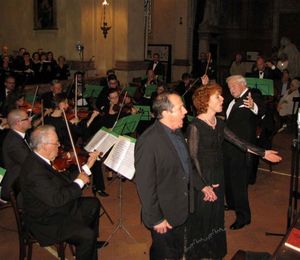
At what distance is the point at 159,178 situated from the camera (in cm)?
351

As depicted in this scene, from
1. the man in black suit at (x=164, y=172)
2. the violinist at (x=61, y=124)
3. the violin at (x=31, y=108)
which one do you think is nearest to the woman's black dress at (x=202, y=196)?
the man in black suit at (x=164, y=172)

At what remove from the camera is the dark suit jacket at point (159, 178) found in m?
3.45

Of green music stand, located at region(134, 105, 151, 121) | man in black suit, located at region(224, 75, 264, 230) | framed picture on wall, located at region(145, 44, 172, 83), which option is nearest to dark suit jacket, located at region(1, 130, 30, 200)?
man in black suit, located at region(224, 75, 264, 230)

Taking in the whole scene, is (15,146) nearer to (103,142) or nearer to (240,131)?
(103,142)

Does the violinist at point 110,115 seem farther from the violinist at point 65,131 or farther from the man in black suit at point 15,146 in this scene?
the man in black suit at point 15,146

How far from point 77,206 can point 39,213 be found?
0.61 metres

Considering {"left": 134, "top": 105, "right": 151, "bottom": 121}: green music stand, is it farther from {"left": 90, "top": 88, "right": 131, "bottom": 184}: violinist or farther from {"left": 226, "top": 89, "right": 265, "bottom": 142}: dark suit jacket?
{"left": 226, "top": 89, "right": 265, "bottom": 142}: dark suit jacket

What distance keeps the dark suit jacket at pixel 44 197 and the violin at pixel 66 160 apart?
3.07 feet

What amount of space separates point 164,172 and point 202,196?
2.43 feet

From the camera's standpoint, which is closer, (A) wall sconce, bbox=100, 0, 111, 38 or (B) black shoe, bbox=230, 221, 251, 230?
(B) black shoe, bbox=230, 221, 251, 230

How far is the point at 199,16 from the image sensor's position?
16.4m

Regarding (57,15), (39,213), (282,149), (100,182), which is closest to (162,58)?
(57,15)

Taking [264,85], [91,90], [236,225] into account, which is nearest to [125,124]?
[236,225]

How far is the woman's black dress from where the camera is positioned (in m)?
4.08
